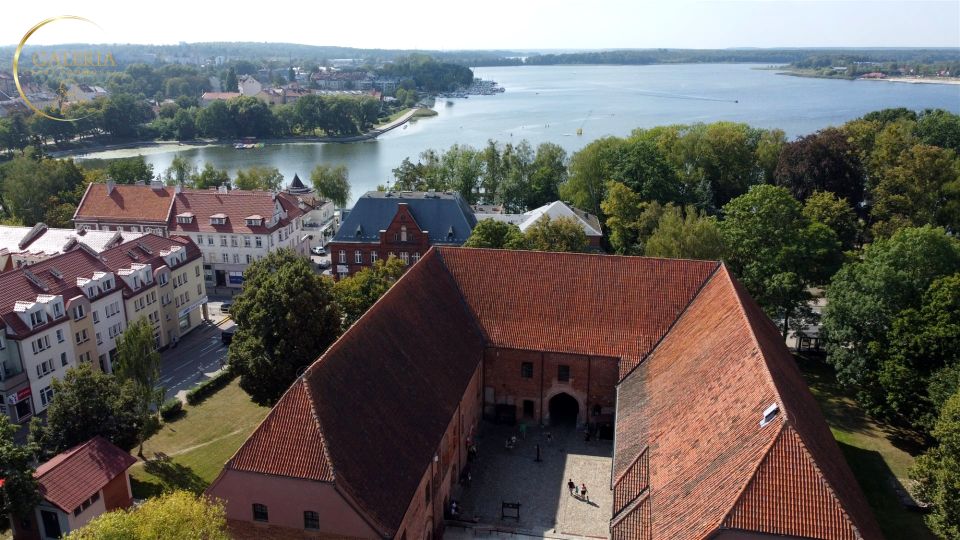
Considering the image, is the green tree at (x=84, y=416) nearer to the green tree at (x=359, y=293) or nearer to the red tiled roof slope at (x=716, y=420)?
the green tree at (x=359, y=293)

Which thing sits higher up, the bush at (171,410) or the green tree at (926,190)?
the green tree at (926,190)

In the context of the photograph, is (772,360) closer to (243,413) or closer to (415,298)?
(415,298)

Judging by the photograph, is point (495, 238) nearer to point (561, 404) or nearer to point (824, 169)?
point (561, 404)

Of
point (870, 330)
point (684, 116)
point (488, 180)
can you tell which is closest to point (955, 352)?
point (870, 330)

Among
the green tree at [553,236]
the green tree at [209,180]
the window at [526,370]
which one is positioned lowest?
the window at [526,370]

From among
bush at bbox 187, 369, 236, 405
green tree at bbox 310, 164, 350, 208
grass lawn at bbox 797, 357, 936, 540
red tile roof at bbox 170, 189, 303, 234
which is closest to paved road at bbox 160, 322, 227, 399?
bush at bbox 187, 369, 236, 405

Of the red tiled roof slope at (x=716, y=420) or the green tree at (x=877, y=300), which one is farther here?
the green tree at (x=877, y=300)

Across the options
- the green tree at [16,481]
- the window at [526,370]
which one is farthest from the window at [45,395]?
the window at [526,370]
